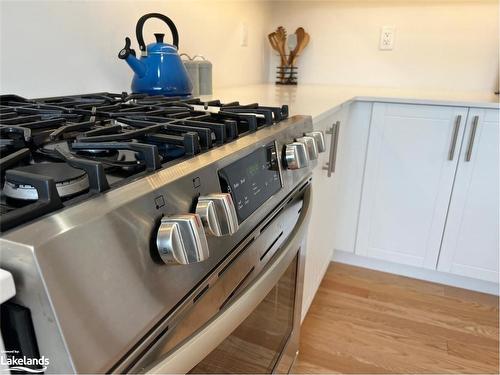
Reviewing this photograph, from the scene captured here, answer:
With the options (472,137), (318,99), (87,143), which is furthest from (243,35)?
(87,143)

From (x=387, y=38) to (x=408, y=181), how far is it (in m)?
0.86

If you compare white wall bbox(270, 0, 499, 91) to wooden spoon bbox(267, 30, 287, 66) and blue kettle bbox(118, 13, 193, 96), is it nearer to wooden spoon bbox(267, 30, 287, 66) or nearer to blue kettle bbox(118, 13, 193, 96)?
wooden spoon bbox(267, 30, 287, 66)

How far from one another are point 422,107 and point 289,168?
1104 mm

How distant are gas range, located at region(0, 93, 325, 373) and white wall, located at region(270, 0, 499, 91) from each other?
5.29 feet

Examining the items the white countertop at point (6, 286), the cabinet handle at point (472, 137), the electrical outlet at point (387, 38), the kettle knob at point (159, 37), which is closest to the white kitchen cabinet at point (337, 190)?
the cabinet handle at point (472, 137)

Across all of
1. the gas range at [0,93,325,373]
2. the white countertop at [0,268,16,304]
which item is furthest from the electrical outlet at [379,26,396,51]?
the white countertop at [0,268,16,304]

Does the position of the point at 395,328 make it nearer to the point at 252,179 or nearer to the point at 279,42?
the point at 252,179

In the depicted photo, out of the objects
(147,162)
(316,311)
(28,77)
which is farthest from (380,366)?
(28,77)

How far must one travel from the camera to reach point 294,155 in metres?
0.72

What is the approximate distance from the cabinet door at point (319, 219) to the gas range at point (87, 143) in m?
0.43

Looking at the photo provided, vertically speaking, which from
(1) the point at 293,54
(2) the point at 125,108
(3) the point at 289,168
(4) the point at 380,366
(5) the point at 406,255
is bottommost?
(4) the point at 380,366

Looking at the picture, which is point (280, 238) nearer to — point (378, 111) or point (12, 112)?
point (12, 112)

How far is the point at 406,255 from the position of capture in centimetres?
178

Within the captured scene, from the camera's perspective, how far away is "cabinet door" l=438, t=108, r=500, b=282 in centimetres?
151
